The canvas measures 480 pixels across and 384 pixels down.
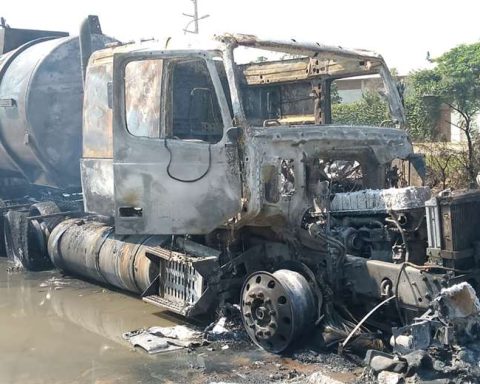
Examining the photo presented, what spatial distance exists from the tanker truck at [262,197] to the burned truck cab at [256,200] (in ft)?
0.04

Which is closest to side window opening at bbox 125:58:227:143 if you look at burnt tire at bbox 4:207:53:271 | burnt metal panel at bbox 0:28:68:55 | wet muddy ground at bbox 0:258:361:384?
wet muddy ground at bbox 0:258:361:384

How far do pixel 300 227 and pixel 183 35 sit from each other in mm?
1902

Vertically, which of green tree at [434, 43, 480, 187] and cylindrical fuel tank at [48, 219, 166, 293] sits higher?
green tree at [434, 43, 480, 187]

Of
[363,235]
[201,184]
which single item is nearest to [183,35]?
[201,184]

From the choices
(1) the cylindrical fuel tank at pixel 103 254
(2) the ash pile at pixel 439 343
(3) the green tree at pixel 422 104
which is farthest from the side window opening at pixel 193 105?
(3) the green tree at pixel 422 104

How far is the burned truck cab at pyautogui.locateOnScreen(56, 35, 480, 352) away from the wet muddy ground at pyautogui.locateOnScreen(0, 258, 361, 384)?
0.89 ft

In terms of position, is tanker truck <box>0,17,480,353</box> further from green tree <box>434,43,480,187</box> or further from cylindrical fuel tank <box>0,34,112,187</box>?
green tree <box>434,43,480,187</box>

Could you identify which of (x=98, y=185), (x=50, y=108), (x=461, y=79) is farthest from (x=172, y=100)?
(x=461, y=79)

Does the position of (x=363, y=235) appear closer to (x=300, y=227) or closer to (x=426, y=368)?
(x=300, y=227)

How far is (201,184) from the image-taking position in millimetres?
5297

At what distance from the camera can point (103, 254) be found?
6762mm

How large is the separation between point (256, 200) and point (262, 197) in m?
0.05

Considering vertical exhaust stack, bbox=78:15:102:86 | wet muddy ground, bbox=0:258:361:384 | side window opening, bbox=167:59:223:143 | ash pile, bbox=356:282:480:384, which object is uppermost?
vertical exhaust stack, bbox=78:15:102:86

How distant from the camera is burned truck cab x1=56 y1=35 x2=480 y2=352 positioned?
186 inches
